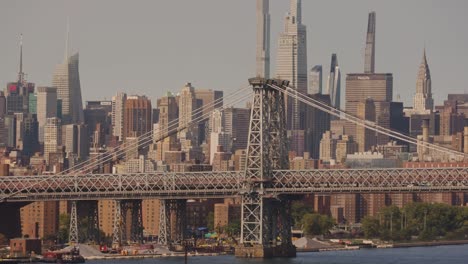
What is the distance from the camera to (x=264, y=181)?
130m

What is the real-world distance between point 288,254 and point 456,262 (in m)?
11.7

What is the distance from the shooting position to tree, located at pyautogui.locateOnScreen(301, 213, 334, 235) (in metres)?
187

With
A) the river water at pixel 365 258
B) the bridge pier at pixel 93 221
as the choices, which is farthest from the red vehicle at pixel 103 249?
the river water at pixel 365 258

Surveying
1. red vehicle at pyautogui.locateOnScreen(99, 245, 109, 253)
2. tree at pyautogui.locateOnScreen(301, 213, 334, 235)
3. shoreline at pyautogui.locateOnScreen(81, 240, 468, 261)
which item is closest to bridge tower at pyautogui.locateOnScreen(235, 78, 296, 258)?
shoreline at pyautogui.locateOnScreen(81, 240, 468, 261)

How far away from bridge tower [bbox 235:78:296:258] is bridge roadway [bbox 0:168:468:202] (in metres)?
0.80

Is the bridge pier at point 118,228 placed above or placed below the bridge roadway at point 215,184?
below

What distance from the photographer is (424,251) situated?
536ft

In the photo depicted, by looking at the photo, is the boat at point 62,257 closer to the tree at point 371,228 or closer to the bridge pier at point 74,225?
the bridge pier at point 74,225

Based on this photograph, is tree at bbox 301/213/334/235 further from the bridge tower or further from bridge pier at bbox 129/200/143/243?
the bridge tower

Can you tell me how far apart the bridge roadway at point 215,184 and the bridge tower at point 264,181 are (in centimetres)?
80

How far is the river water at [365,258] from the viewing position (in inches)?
Answer: 5087

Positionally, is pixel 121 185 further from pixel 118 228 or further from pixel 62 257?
pixel 62 257

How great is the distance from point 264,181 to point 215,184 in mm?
7124

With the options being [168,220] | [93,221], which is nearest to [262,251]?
[168,220]
